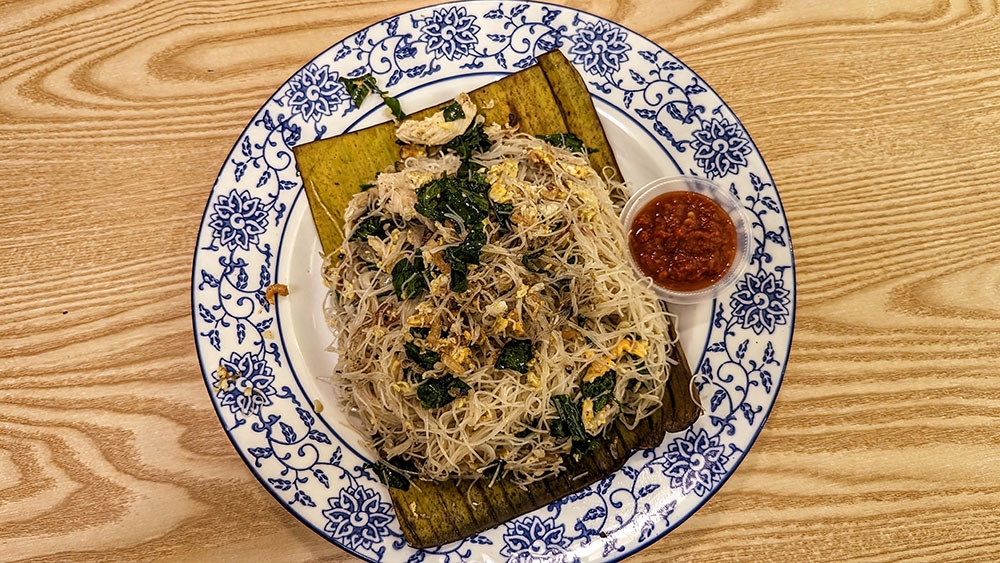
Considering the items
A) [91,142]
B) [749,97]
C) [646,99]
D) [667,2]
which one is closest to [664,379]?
[646,99]

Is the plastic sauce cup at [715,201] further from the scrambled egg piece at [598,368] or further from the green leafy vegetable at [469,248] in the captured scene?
the green leafy vegetable at [469,248]

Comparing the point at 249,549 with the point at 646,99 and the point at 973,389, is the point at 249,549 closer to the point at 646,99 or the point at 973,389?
the point at 646,99

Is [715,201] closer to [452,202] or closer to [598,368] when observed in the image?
[598,368]

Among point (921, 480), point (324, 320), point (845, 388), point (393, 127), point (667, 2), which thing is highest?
point (667, 2)

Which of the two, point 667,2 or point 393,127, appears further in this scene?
point 667,2

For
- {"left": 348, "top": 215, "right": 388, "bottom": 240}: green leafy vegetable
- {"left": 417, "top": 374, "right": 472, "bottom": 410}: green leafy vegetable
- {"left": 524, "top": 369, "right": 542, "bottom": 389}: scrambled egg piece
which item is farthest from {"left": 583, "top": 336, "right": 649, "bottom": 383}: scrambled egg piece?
{"left": 348, "top": 215, "right": 388, "bottom": 240}: green leafy vegetable

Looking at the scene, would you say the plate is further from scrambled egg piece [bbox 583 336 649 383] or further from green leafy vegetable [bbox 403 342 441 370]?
green leafy vegetable [bbox 403 342 441 370]
